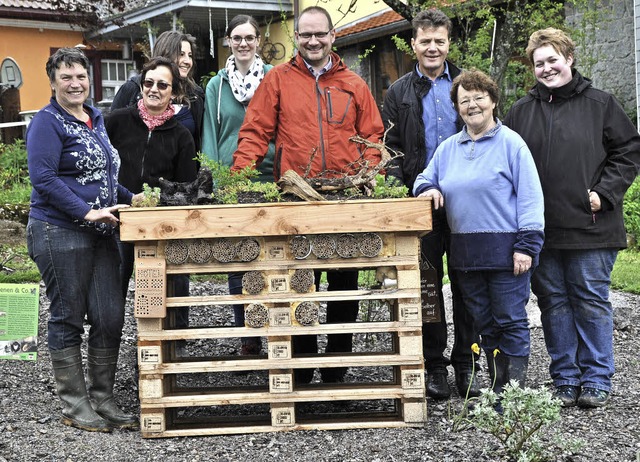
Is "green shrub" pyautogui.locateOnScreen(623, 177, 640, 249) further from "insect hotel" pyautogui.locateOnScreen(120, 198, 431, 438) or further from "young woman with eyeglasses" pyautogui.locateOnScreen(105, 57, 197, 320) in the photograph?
"young woman with eyeglasses" pyautogui.locateOnScreen(105, 57, 197, 320)

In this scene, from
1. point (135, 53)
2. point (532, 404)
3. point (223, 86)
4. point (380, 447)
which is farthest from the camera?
point (135, 53)

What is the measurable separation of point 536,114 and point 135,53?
662 inches

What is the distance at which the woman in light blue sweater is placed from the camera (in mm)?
4473

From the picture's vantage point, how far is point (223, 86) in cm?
556

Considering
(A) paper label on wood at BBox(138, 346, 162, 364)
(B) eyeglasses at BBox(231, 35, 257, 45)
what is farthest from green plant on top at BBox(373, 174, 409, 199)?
(B) eyeglasses at BBox(231, 35, 257, 45)

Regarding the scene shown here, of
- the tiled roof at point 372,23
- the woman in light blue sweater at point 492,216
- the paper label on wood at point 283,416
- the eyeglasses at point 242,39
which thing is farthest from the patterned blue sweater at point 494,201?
the tiled roof at point 372,23

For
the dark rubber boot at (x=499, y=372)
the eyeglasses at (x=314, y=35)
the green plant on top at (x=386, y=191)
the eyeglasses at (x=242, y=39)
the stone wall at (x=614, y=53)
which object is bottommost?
the dark rubber boot at (x=499, y=372)

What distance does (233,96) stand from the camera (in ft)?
18.2

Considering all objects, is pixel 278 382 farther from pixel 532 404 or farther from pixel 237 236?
pixel 532 404

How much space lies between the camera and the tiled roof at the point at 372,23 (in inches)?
659

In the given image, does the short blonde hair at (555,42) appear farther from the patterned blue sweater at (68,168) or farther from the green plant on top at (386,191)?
the patterned blue sweater at (68,168)

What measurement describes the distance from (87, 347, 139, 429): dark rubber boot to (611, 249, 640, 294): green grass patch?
5.30 metres

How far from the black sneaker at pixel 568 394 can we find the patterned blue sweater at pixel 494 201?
2.87ft

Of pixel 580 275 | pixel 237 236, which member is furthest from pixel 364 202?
pixel 580 275
